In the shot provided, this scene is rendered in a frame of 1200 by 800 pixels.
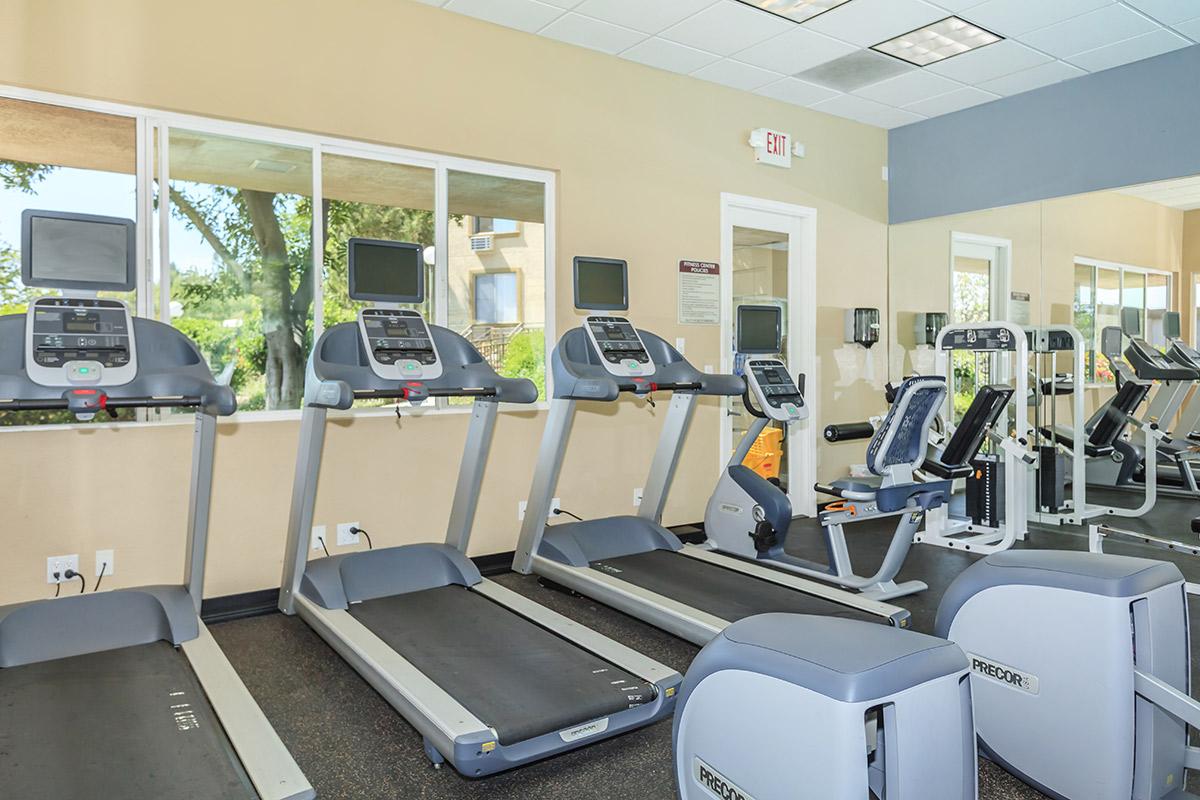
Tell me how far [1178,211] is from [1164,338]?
954mm

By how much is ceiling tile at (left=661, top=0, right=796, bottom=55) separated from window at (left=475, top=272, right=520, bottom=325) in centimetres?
182

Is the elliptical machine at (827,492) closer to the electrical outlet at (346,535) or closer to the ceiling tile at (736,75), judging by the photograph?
the ceiling tile at (736,75)

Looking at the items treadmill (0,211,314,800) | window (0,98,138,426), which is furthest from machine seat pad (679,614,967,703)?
window (0,98,138,426)

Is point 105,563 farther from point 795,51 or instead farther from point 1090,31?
point 1090,31

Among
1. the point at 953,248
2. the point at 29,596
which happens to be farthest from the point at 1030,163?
the point at 29,596

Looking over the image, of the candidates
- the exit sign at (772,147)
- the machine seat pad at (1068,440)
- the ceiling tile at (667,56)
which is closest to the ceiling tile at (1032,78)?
the exit sign at (772,147)

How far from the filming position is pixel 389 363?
12.0 ft

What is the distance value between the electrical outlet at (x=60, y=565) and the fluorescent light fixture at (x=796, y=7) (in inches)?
175

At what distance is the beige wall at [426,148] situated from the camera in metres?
3.63

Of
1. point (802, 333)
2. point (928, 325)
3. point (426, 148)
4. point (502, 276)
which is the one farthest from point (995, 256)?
point (426, 148)

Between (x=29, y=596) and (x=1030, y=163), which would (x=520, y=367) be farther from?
(x=1030, y=163)

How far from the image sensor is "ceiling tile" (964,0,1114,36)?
4500 mm

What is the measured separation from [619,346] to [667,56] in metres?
2.22

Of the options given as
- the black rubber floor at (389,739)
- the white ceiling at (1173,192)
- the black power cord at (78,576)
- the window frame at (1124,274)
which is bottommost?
the black rubber floor at (389,739)
